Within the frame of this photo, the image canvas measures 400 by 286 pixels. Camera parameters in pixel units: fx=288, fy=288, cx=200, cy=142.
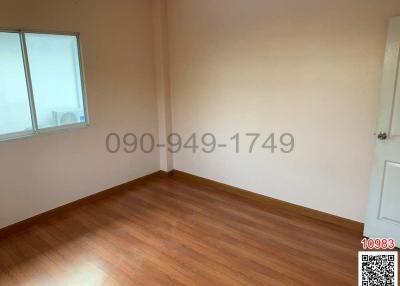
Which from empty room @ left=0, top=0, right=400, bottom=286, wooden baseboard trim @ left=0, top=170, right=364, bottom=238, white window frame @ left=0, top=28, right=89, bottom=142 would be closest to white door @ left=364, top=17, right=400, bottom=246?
empty room @ left=0, top=0, right=400, bottom=286

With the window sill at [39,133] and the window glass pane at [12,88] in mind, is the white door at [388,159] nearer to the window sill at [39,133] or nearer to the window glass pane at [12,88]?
the window sill at [39,133]

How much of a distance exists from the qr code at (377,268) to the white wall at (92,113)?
2.86 meters

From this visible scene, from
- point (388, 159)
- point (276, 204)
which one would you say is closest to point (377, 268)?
point (388, 159)

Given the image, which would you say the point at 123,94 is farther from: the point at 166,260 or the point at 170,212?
the point at 166,260

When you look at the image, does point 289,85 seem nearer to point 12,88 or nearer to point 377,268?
point 377,268

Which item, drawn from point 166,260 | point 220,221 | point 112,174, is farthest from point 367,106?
point 112,174

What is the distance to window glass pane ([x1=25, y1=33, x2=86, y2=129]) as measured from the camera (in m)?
2.83

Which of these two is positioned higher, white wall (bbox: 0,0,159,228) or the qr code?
white wall (bbox: 0,0,159,228)

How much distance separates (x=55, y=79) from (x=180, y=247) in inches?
83.6

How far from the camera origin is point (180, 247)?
2629 mm

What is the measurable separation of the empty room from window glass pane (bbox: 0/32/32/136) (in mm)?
13

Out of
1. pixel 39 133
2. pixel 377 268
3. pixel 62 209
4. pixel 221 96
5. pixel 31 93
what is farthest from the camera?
pixel 221 96

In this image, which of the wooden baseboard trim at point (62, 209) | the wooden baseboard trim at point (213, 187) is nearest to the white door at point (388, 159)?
the wooden baseboard trim at point (213, 187)

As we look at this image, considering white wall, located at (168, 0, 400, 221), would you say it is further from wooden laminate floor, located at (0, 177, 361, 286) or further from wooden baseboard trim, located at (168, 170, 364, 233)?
wooden laminate floor, located at (0, 177, 361, 286)
